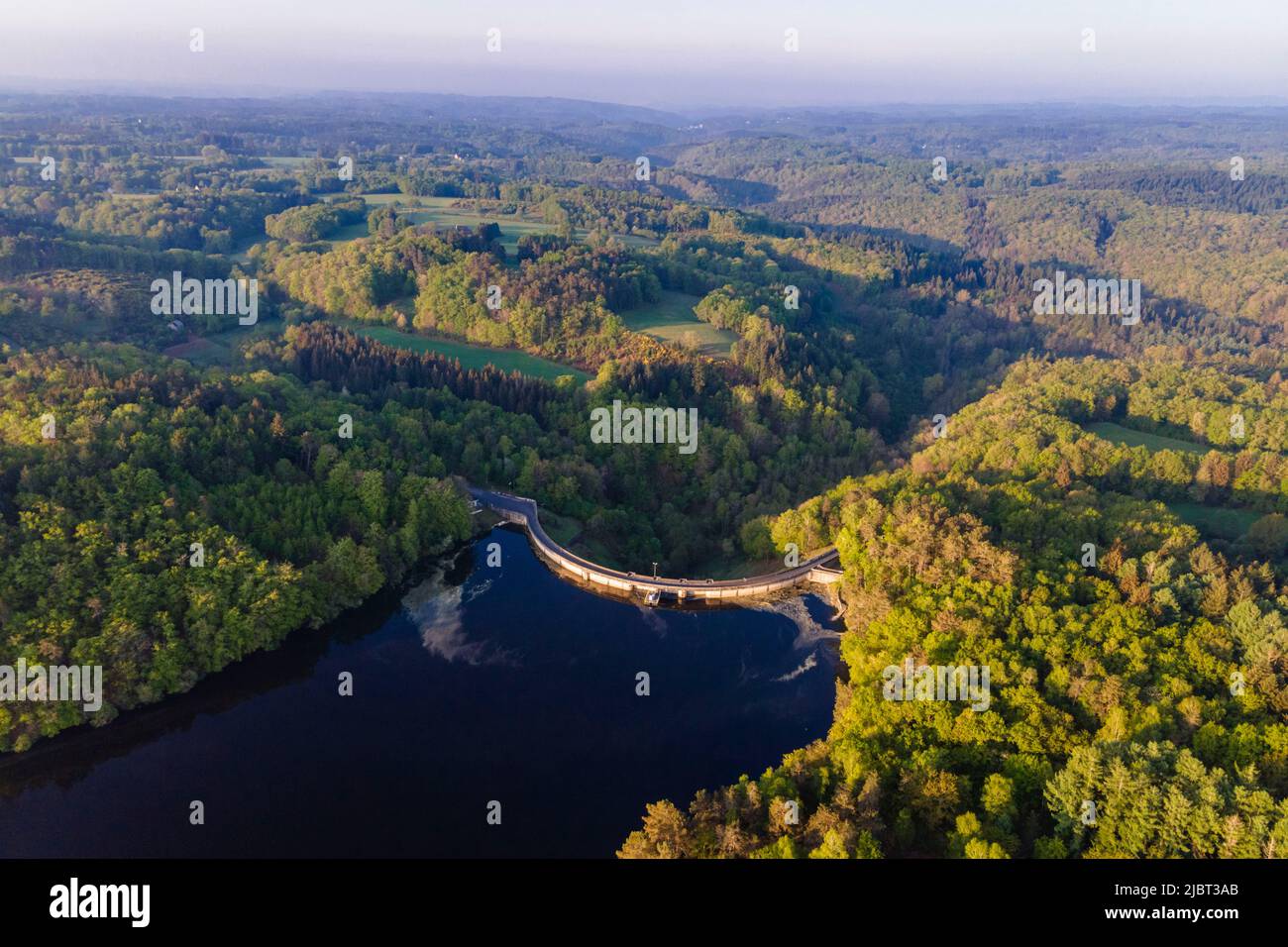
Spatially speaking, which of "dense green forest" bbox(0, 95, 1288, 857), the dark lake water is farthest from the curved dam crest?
"dense green forest" bbox(0, 95, 1288, 857)

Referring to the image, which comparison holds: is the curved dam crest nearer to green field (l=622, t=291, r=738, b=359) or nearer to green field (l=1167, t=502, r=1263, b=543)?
green field (l=1167, t=502, r=1263, b=543)

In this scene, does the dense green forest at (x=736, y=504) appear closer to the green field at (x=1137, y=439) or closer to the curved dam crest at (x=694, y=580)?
A: the green field at (x=1137, y=439)

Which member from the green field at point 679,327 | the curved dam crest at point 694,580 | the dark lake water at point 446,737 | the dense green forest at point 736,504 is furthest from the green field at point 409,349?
the dark lake water at point 446,737

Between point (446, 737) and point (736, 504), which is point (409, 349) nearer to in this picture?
point (736, 504)

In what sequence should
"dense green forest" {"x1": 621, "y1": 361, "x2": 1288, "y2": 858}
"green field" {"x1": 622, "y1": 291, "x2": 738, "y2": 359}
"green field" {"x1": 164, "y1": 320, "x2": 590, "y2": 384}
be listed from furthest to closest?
"green field" {"x1": 622, "y1": 291, "x2": 738, "y2": 359}
"green field" {"x1": 164, "y1": 320, "x2": 590, "y2": 384}
"dense green forest" {"x1": 621, "y1": 361, "x2": 1288, "y2": 858}

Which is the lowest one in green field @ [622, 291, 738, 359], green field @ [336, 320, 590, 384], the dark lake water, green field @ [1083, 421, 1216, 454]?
the dark lake water

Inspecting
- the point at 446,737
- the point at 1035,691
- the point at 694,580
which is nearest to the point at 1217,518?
the point at 1035,691
